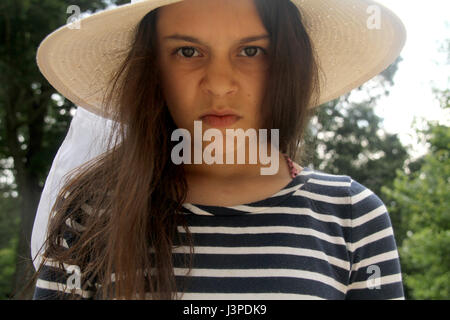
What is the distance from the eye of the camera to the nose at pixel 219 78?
902 millimetres

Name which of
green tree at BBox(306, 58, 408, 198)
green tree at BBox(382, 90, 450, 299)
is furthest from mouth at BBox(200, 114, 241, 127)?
green tree at BBox(306, 58, 408, 198)

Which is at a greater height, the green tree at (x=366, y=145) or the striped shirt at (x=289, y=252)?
the green tree at (x=366, y=145)

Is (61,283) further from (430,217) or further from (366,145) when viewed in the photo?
(366,145)

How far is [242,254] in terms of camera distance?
93 centimetres

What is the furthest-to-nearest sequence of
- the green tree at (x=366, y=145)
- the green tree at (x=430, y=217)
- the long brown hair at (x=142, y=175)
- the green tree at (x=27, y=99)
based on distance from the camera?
1. the green tree at (x=366, y=145)
2. the green tree at (x=430, y=217)
3. the green tree at (x=27, y=99)
4. the long brown hair at (x=142, y=175)

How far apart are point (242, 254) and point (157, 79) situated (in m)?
0.43

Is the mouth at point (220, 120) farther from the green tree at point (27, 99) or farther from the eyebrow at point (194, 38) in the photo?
the green tree at point (27, 99)

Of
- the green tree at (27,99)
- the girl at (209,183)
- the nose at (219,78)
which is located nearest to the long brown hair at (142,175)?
the girl at (209,183)

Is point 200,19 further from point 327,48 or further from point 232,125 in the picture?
point 327,48

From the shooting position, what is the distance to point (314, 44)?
1.16m

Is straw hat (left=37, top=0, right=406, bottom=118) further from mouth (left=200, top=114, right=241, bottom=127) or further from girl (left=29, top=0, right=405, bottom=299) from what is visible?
mouth (left=200, top=114, right=241, bottom=127)

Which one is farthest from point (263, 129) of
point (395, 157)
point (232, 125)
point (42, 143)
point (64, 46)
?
point (395, 157)

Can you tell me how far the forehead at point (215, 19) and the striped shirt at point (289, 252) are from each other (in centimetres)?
36

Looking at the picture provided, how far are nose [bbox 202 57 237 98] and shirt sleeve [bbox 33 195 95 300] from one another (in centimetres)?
46
